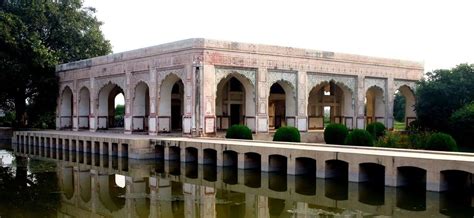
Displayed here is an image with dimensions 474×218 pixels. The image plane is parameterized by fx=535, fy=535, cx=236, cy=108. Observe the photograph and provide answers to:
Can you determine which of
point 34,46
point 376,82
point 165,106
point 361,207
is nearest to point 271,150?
point 361,207

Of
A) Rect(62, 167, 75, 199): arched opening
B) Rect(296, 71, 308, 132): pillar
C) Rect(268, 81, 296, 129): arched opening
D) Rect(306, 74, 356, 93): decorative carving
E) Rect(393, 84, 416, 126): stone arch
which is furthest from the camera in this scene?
Rect(393, 84, 416, 126): stone arch

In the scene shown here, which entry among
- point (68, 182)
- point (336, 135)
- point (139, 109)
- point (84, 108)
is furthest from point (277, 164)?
point (84, 108)

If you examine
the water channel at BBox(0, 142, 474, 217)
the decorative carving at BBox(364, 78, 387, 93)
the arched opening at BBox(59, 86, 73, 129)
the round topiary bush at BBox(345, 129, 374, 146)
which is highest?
the decorative carving at BBox(364, 78, 387, 93)

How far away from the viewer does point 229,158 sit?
1838cm

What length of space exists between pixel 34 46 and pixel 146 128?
8.94 m

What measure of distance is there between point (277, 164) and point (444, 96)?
10370 millimetres

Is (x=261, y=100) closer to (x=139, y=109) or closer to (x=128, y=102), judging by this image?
(x=139, y=109)

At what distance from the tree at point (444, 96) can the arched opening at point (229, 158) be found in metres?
9.52

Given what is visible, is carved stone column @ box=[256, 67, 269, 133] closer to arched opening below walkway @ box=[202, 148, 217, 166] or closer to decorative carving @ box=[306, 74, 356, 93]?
decorative carving @ box=[306, 74, 356, 93]

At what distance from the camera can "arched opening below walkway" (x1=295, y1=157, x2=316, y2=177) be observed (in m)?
→ 15.8

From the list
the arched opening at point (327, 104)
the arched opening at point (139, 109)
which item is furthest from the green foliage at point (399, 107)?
the arched opening at point (139, 109)

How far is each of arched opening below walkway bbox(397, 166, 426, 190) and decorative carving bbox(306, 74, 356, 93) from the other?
12554 mm

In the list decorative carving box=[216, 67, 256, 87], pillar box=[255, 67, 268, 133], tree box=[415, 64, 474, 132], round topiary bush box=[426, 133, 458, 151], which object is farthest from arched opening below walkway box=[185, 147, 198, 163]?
tree box=[415, 64, 474, 132]

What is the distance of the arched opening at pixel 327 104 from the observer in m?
29.0
